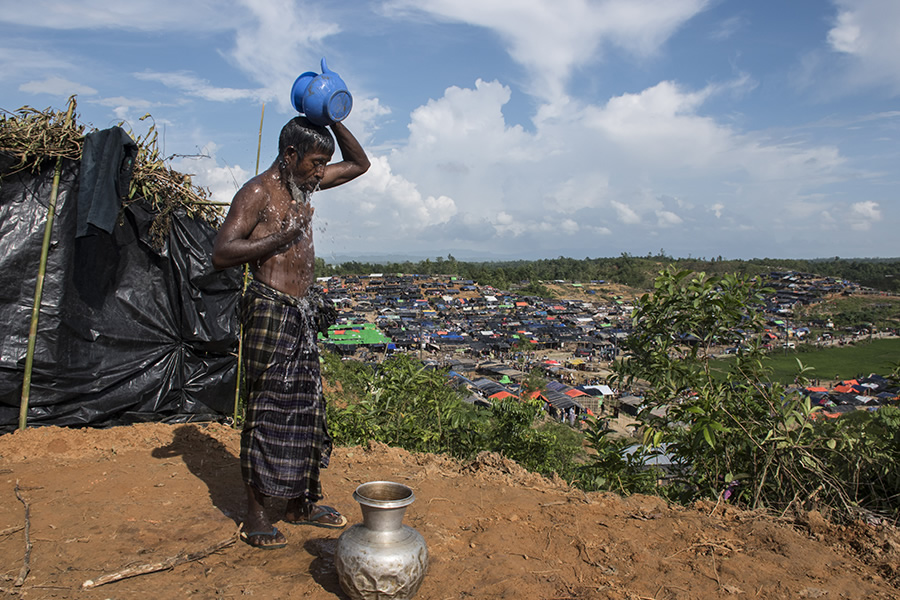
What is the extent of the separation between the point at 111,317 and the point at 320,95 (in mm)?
2876

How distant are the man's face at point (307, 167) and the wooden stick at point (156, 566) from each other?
170 cm

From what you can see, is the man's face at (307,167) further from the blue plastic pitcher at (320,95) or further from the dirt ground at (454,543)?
the dirt ground at (454,543)

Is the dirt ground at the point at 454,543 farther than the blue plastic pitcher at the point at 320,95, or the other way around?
the blue plastic pitcher at the point at 320,95

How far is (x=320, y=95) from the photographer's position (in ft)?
8.34

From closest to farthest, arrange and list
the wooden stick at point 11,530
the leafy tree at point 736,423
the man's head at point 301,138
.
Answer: the wooden stick at point 11,530 < the man's head at point 301,138 < the leafy tree at point 736,423

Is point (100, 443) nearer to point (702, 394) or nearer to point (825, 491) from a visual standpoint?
point (702, 394)

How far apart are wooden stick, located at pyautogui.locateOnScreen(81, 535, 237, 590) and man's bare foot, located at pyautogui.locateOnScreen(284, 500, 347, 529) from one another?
0.34m

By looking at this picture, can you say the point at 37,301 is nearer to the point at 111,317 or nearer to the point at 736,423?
the point at 111,317

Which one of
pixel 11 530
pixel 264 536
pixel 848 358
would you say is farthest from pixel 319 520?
pixel 848 358

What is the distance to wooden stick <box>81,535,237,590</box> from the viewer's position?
1.90 metres

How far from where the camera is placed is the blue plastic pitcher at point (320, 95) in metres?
2.54

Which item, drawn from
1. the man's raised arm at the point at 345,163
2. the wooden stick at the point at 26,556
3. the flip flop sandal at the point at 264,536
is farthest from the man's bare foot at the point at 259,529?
the man's raised arm at the point at 345,163

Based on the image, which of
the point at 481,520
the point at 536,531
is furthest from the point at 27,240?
the point at 536,531

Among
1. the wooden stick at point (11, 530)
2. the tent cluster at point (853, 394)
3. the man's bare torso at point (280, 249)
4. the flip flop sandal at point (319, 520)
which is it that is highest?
the man's bare torso at point (280, 249)
